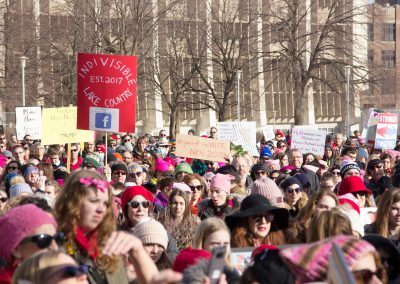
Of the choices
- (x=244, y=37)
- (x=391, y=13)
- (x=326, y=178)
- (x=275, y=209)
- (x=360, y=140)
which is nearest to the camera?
(x=275, y=209)

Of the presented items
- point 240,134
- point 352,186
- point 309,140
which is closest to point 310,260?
point 352,186

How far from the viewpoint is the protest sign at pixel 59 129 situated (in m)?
19.6

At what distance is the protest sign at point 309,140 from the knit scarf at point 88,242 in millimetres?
15353

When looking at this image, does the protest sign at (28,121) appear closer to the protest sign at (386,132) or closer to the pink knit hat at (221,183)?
the protest sign at (386,132)

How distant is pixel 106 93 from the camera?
14.7 meters

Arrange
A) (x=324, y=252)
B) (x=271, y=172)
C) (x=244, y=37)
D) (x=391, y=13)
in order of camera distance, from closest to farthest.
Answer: (x=324, y=252)
(x=271, y=172)
(x=244, y=37)
(x=391, y=13)

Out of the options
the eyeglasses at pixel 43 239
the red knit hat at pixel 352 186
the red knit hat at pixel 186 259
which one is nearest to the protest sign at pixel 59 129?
the red knit hat at pixel 352 186

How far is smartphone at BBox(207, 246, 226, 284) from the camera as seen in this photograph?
4.48m

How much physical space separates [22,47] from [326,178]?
1268 inches

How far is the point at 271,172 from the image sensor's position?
15805mm

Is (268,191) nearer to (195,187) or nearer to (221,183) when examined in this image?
(221,183)

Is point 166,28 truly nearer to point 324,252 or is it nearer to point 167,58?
point 167,58

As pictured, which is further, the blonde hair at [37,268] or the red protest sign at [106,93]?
the red protest sign at [106,93]

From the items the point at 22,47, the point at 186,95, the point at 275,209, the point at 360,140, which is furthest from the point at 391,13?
the point at 275,209
